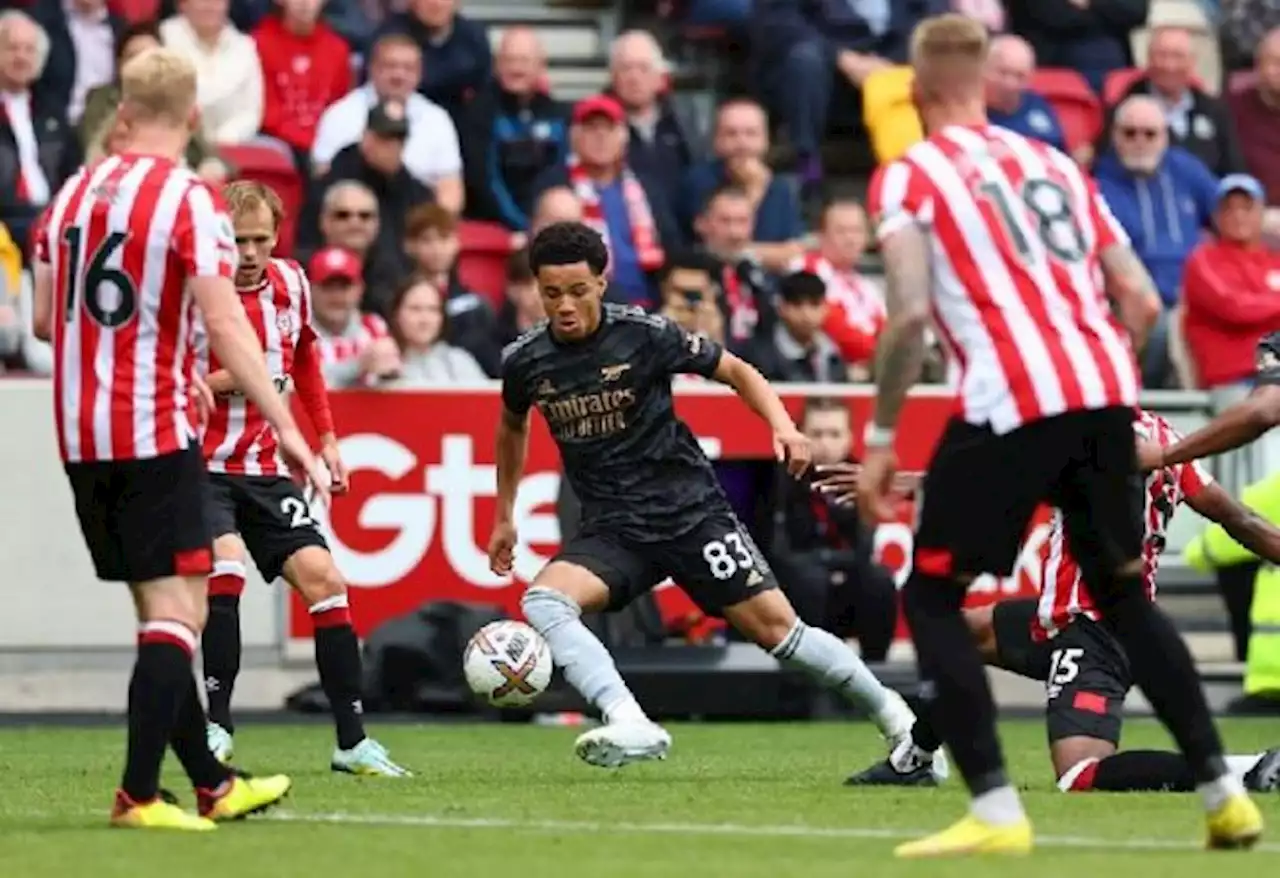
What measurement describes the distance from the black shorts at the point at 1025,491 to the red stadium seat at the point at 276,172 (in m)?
9.97

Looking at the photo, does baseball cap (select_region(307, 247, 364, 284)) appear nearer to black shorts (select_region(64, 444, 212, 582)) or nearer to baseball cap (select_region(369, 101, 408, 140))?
baseball cap (select_region(369, 101, 408, 140))

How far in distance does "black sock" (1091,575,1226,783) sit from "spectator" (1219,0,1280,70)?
1406cm

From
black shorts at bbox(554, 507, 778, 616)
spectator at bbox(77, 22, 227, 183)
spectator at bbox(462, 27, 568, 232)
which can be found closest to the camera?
black shorts at bbox(554, 507, 778, 616)

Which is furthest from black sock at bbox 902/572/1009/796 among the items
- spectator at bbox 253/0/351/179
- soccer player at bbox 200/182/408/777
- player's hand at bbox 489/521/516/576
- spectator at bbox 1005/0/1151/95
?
spectator at bbox 1005/0/1151/95

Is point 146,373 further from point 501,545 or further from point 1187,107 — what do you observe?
point 1187,107

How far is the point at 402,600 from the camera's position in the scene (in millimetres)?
16547

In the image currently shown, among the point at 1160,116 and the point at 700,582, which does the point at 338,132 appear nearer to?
the point at 1160,116

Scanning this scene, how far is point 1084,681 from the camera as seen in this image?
425 inches

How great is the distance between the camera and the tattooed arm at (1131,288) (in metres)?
8.38

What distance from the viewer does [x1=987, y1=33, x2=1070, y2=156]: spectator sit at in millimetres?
19781

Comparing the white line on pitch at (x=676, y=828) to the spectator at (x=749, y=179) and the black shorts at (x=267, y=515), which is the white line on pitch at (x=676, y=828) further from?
the spectator at (x=749, y=179)

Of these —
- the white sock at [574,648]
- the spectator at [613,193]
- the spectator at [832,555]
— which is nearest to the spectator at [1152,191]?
the spectator at [613,193]

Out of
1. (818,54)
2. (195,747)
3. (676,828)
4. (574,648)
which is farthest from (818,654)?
(818,54)

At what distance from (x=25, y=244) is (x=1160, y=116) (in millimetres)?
6724
